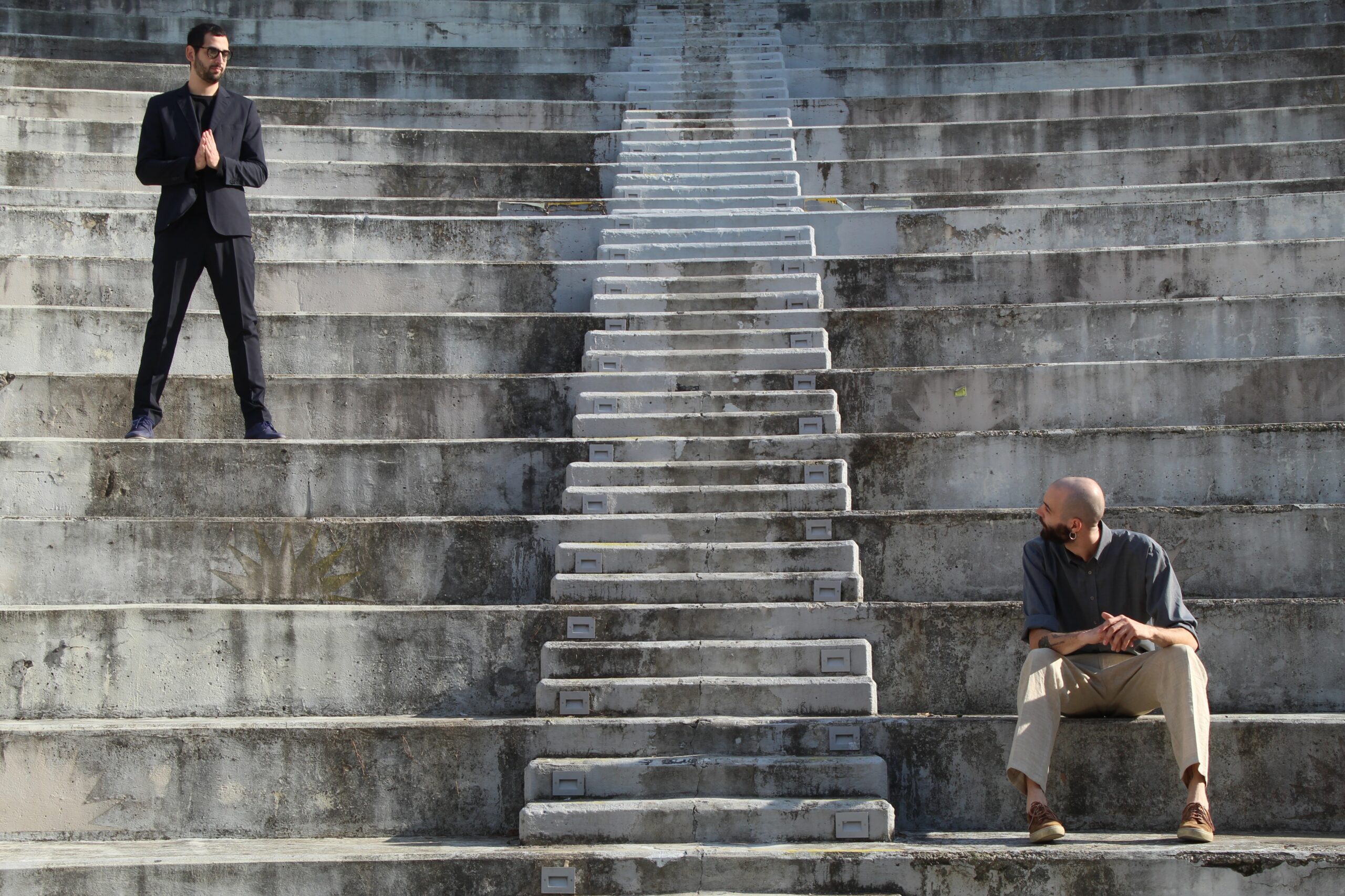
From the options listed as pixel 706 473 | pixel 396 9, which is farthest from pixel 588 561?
pixel 396 9

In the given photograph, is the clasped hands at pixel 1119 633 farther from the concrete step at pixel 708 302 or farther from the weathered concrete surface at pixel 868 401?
the concrete step at pixel 708 302

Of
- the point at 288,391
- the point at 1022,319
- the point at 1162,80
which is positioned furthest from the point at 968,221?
the point at 288,391

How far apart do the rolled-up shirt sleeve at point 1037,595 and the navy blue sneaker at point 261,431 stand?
2887mm

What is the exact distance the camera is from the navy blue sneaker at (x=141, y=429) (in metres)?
5.17

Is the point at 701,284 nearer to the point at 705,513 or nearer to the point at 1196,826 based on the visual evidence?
the point at 705,513

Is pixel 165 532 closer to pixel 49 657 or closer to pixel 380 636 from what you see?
pixel 49 657

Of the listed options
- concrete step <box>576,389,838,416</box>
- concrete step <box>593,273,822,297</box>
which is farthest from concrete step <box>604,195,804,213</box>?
concrete step <box>576,389,838,416</box>

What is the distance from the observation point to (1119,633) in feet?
12.5

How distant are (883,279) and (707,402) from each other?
51.1 inches

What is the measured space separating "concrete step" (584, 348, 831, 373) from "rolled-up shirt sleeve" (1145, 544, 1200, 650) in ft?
6.92

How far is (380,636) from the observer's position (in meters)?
4.52

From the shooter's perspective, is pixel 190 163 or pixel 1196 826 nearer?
pixel 1196 826

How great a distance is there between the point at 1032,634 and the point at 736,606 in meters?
1.03

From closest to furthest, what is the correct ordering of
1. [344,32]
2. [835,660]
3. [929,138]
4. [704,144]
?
1. [835,660]
2. [929,138]
3. [704,144]
4. [344,32]
